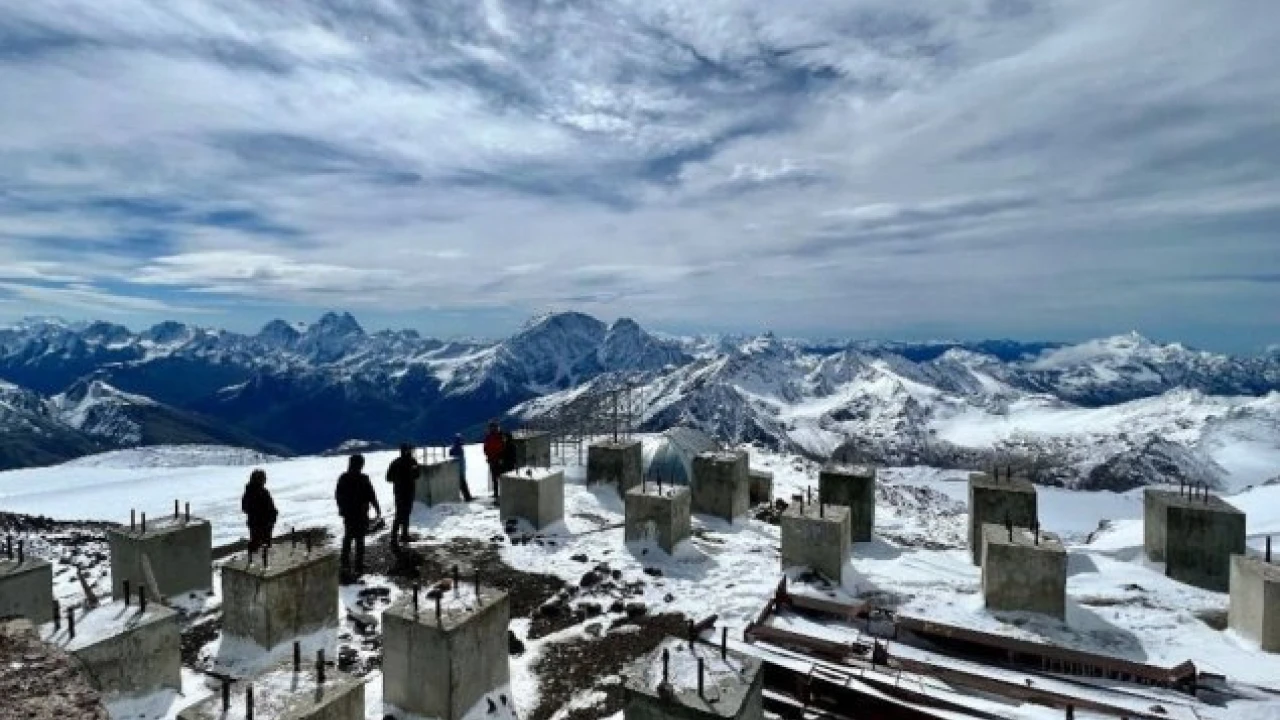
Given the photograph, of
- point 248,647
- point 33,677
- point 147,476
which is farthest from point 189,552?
point 147,476

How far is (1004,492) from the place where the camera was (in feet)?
45.8

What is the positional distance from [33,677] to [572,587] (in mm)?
9262

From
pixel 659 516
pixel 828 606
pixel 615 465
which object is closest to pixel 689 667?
pixel 828 606

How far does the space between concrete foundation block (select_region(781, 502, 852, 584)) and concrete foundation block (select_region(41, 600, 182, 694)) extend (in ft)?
28.9

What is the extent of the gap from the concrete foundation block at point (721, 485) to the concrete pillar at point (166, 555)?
9.77 m

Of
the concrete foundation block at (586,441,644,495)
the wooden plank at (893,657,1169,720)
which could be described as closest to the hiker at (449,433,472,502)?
the concrete foundation block at (586,441,644,495)

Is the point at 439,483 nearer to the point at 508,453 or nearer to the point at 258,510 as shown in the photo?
the point at 508,453

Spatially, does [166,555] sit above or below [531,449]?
below

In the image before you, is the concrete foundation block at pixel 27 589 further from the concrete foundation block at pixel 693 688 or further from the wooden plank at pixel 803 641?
the wooden plank at pixel 803 641

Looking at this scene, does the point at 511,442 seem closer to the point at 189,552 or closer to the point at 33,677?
the point at 189,552

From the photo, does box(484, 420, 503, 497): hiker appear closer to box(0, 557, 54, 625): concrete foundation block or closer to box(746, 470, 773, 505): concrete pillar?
box(746, 470, 773, 505): concrete pillar

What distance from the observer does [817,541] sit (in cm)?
1200

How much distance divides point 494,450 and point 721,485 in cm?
579

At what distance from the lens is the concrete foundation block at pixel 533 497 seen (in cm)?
1528
